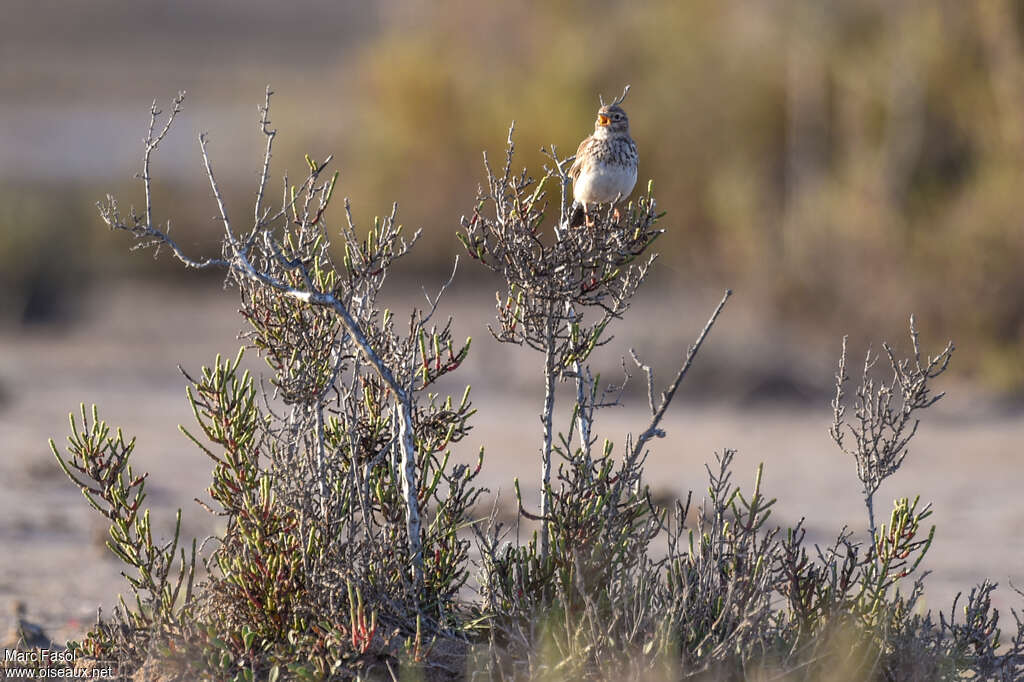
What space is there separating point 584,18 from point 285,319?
50.4ft

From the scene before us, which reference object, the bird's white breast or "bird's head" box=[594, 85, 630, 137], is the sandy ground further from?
"bird's head" box=[594, 85, 630, 137]

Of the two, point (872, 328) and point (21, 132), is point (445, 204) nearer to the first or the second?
point (872, 328)

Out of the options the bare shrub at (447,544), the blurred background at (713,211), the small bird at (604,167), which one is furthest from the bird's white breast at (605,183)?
the blurred background at (713,211)

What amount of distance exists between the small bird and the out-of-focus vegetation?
9.14 meters

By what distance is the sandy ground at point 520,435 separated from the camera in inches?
299

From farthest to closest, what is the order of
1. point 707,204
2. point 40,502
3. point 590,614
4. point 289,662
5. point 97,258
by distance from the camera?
point 97,258
point 707,204
point 40,502
point 289,662
point 590,614

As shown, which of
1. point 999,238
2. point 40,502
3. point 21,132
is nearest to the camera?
point 40,502

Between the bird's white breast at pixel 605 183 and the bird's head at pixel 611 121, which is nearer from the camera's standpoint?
the bird's white breast at pixel 605 183

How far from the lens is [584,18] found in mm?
19125

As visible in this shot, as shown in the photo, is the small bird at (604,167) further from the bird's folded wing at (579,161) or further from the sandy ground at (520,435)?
the sandy ground at (520,435)

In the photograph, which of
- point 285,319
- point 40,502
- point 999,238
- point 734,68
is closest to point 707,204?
point 734,68

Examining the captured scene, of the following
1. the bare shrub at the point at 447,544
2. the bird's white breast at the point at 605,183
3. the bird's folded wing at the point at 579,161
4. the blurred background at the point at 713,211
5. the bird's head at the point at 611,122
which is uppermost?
the blurred background at the point at 713,211

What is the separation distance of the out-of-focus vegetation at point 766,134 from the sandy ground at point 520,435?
0.94 m

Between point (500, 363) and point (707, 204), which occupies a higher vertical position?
point (707, 204)
